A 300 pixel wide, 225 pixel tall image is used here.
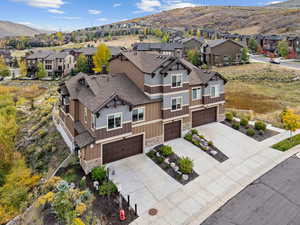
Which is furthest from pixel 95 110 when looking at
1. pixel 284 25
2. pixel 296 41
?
pixel 284 25

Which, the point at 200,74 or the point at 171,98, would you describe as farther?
the point at 200,74

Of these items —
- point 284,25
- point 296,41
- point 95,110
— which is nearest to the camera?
point 95,110

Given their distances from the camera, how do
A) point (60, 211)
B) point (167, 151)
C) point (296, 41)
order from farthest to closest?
point (296, 41) → point (167, 151) → point (60, 211)

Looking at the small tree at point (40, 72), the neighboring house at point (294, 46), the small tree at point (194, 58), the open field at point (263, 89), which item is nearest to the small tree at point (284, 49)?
the neighboring house at point (294, 46)

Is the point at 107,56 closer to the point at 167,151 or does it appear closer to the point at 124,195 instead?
the point at 167,151

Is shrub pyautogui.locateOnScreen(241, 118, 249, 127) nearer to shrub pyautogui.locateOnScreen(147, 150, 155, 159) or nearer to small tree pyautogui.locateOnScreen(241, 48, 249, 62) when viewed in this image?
shrub pyautogui.locateOnScreen(147, 150, 155, 159)

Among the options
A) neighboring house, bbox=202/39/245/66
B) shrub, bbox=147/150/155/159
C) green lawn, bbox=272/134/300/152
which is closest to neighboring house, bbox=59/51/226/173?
shrub, bbox=147/150/155/159

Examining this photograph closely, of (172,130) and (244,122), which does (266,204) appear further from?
(244,122)

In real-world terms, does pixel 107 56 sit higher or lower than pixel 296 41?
lower
